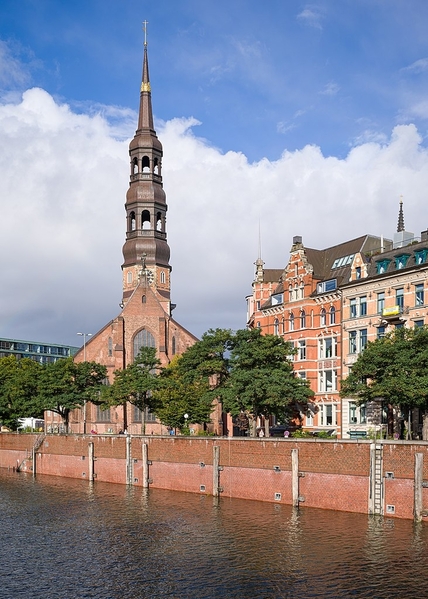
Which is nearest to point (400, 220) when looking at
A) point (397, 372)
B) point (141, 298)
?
point (397, 372)

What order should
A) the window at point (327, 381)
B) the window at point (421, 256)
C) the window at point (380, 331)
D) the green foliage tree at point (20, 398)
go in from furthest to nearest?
the green foliage tree at point (20, 398), the window at point (327, 381), the window at point (380, 331), the window at point (421, 256)

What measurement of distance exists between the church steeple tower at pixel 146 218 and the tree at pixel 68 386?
137 ft

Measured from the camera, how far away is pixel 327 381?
7856cm

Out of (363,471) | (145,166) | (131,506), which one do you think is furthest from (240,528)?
(145,166)

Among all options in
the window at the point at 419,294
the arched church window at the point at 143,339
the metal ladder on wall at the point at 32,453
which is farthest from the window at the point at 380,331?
the arched church window at the point at 143,339

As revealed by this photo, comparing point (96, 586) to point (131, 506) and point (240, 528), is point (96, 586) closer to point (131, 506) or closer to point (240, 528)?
point (240, 528)

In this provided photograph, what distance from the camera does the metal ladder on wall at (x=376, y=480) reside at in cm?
5025

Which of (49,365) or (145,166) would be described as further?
(145,166)

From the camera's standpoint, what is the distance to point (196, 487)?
214 feet

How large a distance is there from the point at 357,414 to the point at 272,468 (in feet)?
59.1

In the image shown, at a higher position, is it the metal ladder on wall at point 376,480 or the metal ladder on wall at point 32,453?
the metal ladder on wall at point 376,480

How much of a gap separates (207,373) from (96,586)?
44419mm

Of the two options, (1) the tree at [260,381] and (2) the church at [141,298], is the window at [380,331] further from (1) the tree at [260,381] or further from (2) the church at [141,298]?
(2) the church at [141,298]

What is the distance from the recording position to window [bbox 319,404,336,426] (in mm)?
77250
